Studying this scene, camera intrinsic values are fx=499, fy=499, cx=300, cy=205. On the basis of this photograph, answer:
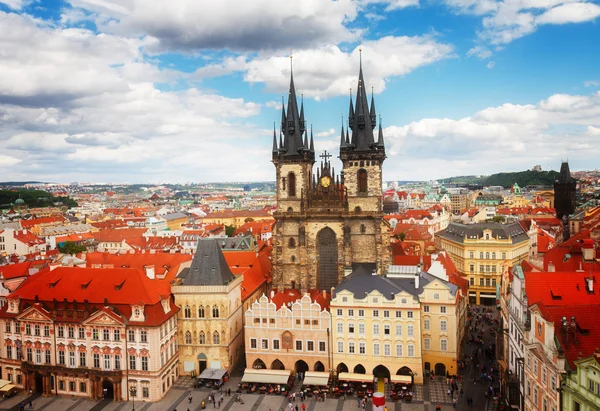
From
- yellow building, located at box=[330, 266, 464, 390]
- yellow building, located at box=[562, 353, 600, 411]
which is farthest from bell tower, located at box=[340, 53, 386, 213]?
yellow building, located at box=[562, 353, 600, 411]

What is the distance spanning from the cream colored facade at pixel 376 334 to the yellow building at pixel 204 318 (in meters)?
A: 13.9

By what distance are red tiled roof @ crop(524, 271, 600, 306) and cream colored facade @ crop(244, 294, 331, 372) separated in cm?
2455

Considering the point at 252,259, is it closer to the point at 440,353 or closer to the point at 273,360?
the point at 273,360

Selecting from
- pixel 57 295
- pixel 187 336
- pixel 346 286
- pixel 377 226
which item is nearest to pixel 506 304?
pixel 346 286

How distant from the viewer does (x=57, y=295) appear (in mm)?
63469

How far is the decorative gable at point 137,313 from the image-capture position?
192ft

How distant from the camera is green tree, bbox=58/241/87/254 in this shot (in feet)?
460

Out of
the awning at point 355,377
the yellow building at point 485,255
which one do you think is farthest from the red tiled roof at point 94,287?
the yellow building at point 485,255

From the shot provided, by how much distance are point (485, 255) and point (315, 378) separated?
5518cm

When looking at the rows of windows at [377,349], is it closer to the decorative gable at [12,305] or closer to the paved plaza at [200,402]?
the paved plaza at [200,402]

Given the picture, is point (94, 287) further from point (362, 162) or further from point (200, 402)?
point (362, 162)

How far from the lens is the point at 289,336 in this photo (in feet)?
208

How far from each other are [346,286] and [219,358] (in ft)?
61.9

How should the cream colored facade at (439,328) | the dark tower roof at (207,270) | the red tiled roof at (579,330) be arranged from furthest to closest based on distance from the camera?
the dark tower roof at (207,270)
the cream colored facade at (439,328)
the red tiled roof at (579,330)
